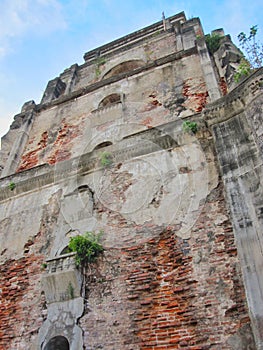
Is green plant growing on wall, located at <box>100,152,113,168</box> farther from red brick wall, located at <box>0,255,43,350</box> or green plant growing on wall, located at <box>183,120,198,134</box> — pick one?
red brick wall, located at <box>0,255,43,350</box>

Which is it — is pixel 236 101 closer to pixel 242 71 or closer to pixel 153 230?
pixel 242 71

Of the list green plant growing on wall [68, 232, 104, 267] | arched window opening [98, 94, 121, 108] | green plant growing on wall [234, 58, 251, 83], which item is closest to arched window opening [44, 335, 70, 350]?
green plant growing on wall [68, 232, 104, 267]

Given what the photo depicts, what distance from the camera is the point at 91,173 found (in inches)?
290

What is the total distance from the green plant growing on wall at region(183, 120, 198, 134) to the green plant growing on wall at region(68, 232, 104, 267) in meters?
2.79

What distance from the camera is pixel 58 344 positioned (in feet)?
17.3

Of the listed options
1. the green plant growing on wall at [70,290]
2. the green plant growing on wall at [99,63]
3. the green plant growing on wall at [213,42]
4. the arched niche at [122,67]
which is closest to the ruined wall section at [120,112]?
the green plant growing on wall at [213,42]

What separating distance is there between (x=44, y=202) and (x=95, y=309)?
294 centimetres

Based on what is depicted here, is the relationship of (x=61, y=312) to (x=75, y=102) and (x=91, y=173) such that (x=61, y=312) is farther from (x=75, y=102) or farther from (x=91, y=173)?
(x=75, y=102)

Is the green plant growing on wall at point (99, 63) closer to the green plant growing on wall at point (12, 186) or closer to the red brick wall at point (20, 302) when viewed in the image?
the green plant growing on wall at point (12, 186)

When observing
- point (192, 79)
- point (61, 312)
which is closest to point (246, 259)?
point (61, 312)

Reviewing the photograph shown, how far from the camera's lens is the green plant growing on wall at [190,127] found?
6703mm

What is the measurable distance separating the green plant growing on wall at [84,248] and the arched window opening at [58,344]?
1.12 metres

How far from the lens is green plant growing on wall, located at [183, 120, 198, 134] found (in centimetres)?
670

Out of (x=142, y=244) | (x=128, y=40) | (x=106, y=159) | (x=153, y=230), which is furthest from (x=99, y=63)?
(x=142, y=244)
